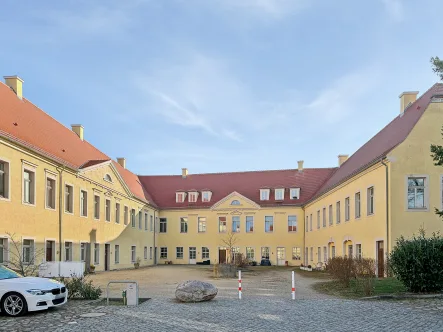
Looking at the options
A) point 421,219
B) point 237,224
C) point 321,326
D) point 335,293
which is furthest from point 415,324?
point 237,224

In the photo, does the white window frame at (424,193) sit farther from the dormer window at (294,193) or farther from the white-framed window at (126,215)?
the dormer window at (294,193)

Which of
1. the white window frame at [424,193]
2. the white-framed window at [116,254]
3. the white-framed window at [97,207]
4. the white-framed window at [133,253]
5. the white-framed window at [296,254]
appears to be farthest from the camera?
the white-framed window at [296,254]

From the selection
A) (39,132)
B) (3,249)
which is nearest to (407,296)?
(3,249)

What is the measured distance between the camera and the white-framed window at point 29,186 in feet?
76.9

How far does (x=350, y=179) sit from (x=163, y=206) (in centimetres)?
2944

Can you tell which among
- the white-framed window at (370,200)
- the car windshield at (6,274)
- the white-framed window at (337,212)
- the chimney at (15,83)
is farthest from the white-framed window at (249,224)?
the car windshield at (6,274)

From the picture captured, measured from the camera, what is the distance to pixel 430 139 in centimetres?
2327

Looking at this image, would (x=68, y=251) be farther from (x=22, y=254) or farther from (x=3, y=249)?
(x=3, y=249)

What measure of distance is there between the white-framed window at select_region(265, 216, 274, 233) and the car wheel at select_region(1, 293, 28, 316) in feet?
138

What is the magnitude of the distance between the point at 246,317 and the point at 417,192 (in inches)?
588

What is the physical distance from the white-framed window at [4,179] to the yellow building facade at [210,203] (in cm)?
4

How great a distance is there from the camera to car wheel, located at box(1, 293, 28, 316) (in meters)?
11.9

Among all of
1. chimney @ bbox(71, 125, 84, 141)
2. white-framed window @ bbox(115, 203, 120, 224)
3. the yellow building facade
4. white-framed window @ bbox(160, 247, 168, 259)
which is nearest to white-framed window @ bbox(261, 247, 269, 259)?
the yellow building facade

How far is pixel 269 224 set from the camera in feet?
173
